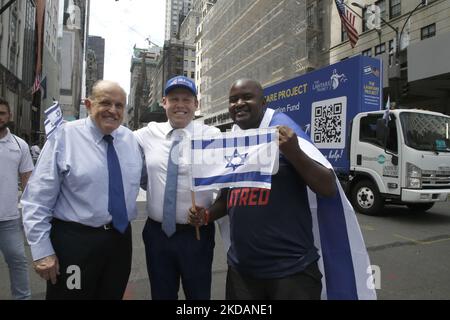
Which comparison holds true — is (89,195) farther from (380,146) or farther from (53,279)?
(380,146)

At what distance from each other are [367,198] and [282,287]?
7.84 m

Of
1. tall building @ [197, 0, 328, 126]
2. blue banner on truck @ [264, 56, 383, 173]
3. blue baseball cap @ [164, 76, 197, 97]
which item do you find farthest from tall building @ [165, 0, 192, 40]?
blue baseball cap @ [164, 76, 197, 97]

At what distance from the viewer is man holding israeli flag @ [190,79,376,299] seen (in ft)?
6.44

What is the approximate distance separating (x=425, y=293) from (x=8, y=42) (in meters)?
34.3

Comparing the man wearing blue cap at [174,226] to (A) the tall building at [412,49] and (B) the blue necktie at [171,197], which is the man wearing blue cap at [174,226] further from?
(A) the tall building at [412,49]

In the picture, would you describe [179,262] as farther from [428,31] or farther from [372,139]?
[428,31]

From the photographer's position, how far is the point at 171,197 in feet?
8.55

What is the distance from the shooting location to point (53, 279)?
7.46ft

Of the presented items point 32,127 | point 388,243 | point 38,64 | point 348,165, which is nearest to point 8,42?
point 38,64

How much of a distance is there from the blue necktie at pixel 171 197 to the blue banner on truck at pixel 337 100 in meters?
7.79

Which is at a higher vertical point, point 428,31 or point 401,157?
point 428,31

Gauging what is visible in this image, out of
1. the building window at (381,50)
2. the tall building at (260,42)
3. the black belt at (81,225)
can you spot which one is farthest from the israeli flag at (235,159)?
the tall building at (260,42)

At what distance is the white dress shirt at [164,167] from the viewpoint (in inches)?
103

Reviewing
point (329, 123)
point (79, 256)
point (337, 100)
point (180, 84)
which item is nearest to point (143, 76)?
point (329, 123)
